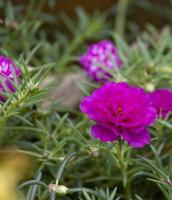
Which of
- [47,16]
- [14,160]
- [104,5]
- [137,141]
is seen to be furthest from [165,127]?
[104,5]

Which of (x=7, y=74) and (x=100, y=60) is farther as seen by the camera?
(x=100, y=60)

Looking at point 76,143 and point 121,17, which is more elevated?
point 121,17

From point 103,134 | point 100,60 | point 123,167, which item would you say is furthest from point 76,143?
point 100,60

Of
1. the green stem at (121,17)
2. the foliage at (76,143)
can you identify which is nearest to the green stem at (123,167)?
the foliage at (76,143)

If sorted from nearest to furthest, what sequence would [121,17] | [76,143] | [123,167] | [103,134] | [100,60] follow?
[103,134]
[123,167]
[76,143]
[100,60]
[121,17]

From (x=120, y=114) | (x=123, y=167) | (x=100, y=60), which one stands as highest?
(x=100, y=60)

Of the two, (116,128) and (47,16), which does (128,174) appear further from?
(47,16)

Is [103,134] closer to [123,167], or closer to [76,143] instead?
[123,167]
